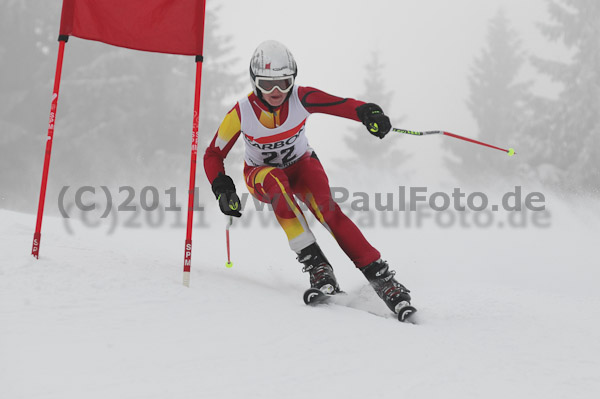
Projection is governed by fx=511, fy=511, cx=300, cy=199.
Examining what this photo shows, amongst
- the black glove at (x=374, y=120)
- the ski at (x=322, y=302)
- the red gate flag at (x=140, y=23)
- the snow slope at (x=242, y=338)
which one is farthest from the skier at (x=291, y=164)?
the red gate flag at (x=140, y=23)

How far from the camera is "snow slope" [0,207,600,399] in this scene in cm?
204

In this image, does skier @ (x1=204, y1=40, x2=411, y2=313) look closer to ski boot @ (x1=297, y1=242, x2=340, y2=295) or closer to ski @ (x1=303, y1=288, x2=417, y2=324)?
ski boot @ (x1=297, y1=242, x2=340, y2=295)

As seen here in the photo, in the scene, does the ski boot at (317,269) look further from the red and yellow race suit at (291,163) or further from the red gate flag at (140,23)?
the red gate flag at (140,23)

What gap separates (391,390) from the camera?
209cm

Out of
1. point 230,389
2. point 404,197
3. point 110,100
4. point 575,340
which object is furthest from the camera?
point 110,100

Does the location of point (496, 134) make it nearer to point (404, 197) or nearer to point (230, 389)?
point (404, 197)

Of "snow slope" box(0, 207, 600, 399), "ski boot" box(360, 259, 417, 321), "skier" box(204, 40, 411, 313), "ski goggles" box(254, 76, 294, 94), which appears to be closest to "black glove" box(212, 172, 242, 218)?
"skier" box(204, 40, 411, 313)

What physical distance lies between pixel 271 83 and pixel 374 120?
0.78 metres

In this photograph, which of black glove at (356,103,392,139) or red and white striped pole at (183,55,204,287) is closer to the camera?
red and white striped pole at (183,55,204,287)

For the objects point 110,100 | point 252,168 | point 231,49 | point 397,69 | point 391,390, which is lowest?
point 391,390

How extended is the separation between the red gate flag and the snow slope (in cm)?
158

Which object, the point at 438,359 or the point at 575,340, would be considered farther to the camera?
the point at 575,340

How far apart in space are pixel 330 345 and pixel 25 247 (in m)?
2.25

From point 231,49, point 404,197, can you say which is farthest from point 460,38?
point 404,197
